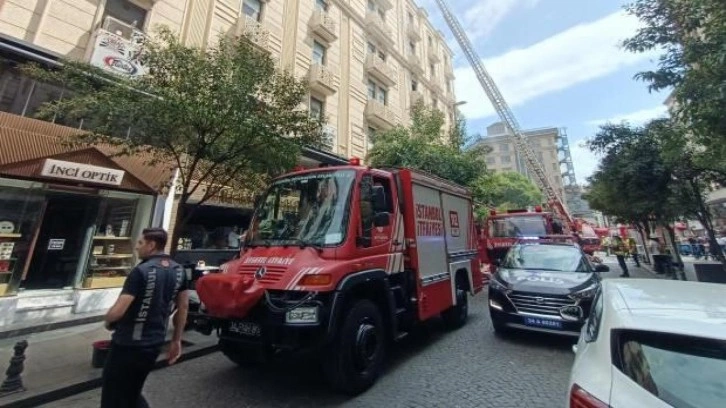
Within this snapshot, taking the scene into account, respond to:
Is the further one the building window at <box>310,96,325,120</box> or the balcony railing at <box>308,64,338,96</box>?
the building window at <box>310,96,325,120</box>

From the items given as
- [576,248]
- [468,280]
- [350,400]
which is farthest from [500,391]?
[576,248]

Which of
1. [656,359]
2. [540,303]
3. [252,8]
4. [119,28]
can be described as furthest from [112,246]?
[656,359]

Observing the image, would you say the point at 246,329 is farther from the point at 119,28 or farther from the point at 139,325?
the point at 119,28

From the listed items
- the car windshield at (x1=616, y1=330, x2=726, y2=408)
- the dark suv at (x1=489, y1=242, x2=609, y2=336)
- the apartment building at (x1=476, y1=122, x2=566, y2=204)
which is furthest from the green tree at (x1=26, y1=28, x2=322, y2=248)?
the apartment building at (x1=476, y1=122, x2=566, y2=204)

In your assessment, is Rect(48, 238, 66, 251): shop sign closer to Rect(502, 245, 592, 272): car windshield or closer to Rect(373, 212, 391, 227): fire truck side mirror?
Rect(373, 212, 391, 227): fire truck side mirror

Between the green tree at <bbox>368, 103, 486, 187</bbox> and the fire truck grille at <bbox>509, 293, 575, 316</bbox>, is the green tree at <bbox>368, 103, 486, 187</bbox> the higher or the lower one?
the higher one

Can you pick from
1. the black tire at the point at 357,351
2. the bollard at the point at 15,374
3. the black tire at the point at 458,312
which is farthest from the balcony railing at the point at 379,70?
the bollard at the point at 15,374

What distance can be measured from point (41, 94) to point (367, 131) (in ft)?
42.4

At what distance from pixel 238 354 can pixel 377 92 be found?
17.9m

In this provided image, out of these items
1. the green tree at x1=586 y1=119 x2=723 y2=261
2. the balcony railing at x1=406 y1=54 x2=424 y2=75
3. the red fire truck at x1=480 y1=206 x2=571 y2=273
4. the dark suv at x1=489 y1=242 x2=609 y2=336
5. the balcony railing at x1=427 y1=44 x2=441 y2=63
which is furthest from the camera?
the balcony railing at x1=427 y1=44 x2=441 y2=63

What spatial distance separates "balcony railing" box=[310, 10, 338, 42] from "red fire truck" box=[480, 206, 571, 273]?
11.0 metres

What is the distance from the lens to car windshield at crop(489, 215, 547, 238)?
1303 centimetres

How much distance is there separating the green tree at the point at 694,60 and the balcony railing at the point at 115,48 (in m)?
10.9

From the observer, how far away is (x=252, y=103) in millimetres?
6078
